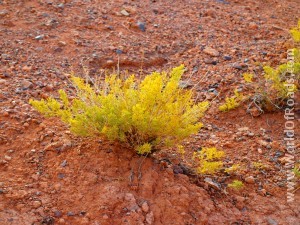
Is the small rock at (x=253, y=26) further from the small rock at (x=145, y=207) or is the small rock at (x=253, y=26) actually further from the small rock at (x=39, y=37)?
the small rock at (x=145, y=207)

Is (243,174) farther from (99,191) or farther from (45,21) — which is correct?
(45,21)

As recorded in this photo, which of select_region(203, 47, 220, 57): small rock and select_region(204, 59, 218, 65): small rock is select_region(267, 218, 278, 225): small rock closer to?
select_region(204, 59, 218, 65): small rock

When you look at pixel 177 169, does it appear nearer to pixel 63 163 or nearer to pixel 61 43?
pixel 63 163

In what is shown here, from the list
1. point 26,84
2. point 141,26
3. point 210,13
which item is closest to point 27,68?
point 26,84

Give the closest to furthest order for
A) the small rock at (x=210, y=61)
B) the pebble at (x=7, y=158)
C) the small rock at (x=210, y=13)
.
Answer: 1. the pebble at (x=7, y=158)
2. the small rock at (x=210, y=61)
3. the small rock at (x=210, y=13)

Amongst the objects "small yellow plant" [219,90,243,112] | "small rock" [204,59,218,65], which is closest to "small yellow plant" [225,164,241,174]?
"small yellow plant" [219,90,243,112]

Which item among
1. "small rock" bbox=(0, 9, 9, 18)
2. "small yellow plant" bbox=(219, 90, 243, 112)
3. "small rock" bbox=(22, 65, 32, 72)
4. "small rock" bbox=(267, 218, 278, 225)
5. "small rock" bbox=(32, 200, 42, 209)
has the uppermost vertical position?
"small rock" bbox=(32, 200, 42, 209)

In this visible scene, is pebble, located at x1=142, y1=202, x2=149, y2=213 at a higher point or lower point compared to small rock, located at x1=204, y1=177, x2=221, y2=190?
higher

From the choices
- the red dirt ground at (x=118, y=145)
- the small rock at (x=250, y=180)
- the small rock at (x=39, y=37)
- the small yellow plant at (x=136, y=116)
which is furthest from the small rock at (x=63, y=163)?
the small rock at (x=39, y=37)

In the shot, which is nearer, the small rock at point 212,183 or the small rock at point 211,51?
the small rock at point 212,183
